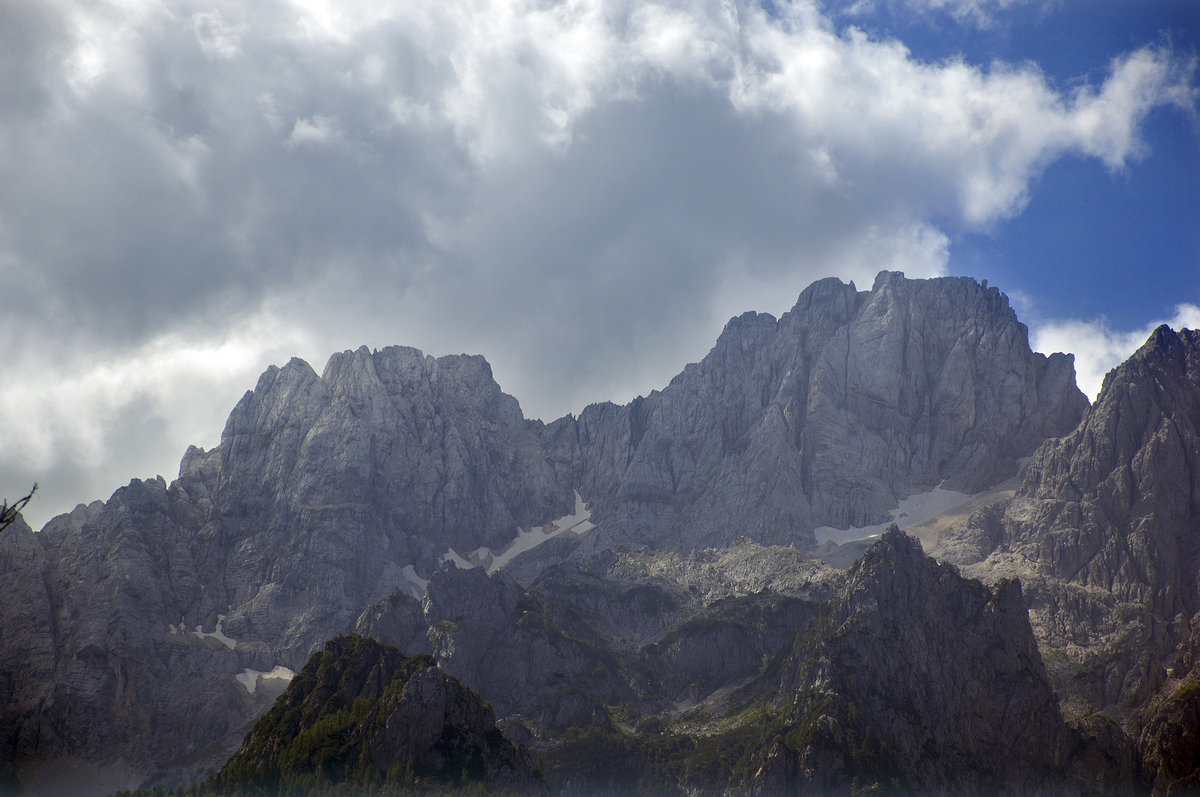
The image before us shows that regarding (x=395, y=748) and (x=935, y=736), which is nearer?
(x=395, y=748)

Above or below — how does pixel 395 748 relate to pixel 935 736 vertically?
above

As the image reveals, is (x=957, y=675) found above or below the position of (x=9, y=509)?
below

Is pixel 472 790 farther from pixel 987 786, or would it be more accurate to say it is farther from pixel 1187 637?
pixel 1187 637

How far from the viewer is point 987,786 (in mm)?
181500

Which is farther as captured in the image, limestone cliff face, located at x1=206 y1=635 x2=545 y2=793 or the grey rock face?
the grey rock face

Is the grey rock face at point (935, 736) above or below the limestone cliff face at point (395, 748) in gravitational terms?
below

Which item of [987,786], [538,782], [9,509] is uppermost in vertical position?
[9,509]

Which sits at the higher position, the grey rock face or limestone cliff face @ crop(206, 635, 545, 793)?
limestone cliff face @ crop(206, 635, 545, 793)

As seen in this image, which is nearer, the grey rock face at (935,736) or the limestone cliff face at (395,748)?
the limestone cliff face at (395,748)

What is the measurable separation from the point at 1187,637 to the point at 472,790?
14382 centimetres

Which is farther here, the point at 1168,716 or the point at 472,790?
the point at 1168,716

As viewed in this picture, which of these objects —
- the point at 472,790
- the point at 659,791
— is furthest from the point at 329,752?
the point at 659,791

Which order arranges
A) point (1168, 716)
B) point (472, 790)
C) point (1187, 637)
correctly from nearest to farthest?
point (472, 790) < point (1168, 716) < point (1187, 637)

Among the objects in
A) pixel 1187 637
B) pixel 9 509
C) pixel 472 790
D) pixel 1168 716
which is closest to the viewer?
pixel 9 509
